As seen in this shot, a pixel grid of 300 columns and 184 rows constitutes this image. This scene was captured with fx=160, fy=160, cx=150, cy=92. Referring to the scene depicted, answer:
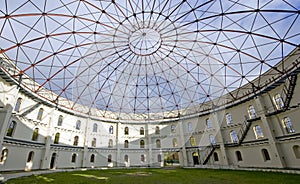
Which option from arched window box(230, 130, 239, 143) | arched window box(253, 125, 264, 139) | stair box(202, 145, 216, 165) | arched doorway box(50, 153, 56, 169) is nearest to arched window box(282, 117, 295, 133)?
arched window box(253, 125, 264, 139)

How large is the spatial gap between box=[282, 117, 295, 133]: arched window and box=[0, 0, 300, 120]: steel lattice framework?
6798 mm

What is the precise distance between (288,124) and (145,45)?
84.3ft

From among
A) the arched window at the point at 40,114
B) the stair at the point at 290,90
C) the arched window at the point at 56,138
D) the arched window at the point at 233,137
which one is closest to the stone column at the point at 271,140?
the stair at the point at 290,90

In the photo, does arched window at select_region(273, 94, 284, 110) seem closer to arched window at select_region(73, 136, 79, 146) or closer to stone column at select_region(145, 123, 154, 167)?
stone column at select_region(145, 123, 154, 167)

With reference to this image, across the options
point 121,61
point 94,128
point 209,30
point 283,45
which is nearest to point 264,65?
point 283,45

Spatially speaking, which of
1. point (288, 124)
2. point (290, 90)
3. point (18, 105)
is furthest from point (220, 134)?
point (18, 105)

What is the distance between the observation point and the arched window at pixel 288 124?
76.6ft

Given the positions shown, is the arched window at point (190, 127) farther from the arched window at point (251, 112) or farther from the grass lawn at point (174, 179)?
the grass lawn at point (174, 179)

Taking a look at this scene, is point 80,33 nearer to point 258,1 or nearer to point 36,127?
point 36,127

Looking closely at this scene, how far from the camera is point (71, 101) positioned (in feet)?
119

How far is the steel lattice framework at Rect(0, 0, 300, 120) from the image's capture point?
19.4 meters

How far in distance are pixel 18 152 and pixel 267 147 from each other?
129ft

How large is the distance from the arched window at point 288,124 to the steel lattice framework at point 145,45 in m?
6.80

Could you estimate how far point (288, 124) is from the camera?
78.4ft
